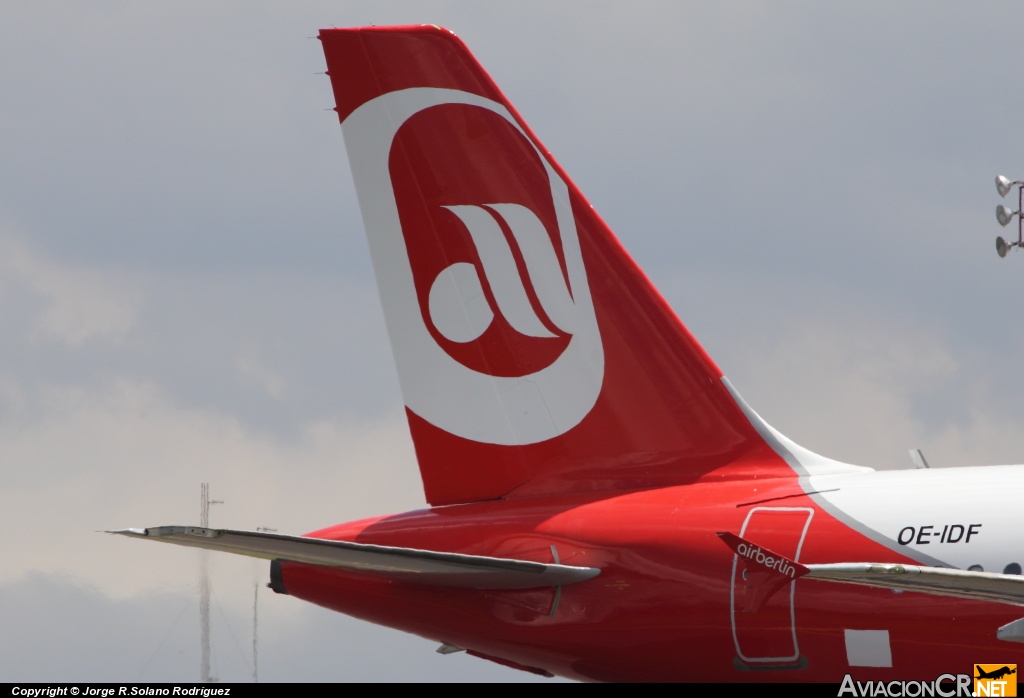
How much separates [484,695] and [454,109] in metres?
6.60

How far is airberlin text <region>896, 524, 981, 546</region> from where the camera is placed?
11383mm

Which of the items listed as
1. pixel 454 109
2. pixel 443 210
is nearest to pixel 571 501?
pixel 443 210

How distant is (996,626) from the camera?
433 inches

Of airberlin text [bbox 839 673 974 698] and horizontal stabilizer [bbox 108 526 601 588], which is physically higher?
horizontal stabilizer [bbox 108 526 601 588]

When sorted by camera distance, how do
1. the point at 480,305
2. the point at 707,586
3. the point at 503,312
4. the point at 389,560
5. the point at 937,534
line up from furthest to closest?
the point at 480,305 < the point at 503,312 < the point at 707,586 < the point at 389,560 < the point at 937,534

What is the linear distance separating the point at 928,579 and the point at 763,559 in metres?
2.76

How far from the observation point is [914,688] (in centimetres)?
1136

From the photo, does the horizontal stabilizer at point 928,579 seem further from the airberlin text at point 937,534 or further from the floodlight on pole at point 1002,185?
the floodlight on pole at point 1002,185

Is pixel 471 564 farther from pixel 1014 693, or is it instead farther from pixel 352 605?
pixel 1014 693

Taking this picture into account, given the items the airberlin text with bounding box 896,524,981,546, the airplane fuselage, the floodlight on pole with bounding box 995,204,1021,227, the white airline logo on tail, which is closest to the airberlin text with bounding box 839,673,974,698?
the airplane fuselage

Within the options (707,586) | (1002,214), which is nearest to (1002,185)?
(1002,214)

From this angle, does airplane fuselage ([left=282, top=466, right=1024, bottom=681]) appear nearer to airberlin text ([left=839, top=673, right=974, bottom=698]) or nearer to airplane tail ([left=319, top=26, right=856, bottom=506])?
airberlin text ([left=839, top=673, right=974, bottom=698])

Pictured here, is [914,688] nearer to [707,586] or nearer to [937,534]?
[937,534]

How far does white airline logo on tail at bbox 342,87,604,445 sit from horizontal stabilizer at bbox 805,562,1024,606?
20.4 feet
